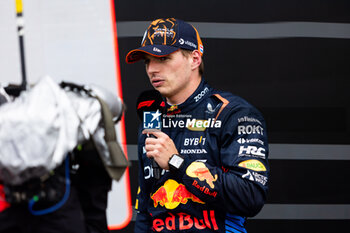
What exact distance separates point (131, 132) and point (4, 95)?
3.94 feet

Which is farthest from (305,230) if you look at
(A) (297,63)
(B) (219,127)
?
(B) (219,127)

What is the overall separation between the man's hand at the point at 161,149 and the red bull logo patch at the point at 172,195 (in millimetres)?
106

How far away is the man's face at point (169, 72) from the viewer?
177 cm

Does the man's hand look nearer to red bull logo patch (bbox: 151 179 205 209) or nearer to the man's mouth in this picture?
red bull logo patch (bbox: 151 179 205 209)

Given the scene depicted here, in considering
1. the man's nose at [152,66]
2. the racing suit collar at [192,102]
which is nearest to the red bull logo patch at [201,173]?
the racing suit collar at [192,102]

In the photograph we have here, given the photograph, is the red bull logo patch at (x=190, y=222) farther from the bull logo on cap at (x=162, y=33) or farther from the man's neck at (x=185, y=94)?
the bull logo on cap at (x=162, y=33)

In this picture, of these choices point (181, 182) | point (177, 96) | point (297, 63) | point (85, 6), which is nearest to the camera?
point (181, 182)

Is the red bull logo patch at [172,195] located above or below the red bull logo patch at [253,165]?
below

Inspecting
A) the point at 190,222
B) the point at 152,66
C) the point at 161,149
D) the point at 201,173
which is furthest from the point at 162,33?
the point at 190,222

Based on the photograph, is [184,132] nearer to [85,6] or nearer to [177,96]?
[177,96]

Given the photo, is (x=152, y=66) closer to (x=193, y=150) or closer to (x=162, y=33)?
(x=162, y=33)

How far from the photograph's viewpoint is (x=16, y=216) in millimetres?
1112

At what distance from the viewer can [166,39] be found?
1762 mm

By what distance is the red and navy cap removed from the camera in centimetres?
174
